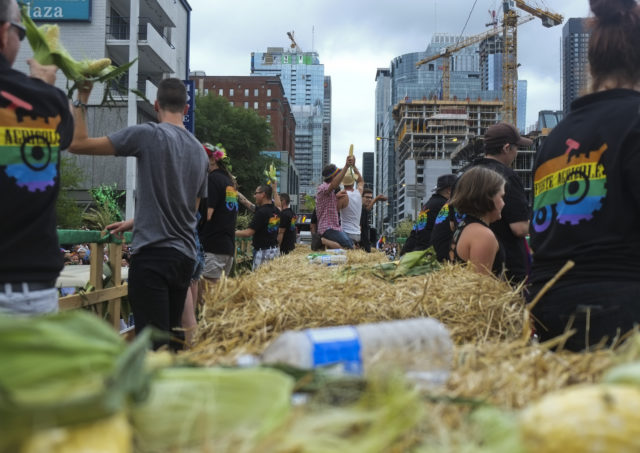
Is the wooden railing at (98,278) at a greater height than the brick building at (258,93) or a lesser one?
lesser

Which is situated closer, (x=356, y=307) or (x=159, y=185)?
(x=356, y=307)

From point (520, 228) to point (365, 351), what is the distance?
10.1ft

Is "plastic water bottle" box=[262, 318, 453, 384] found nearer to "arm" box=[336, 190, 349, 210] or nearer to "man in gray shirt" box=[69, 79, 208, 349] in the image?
"man in gray shirt" box=[69, 79, 208, 349]

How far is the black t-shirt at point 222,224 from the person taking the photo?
6.39 m

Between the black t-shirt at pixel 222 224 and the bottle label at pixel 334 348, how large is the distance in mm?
5020

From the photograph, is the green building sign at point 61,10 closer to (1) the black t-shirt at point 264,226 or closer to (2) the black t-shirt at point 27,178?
(1) the black t-shirt at point 264,226

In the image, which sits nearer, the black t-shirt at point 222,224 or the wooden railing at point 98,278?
the wooden railing at point 98,278

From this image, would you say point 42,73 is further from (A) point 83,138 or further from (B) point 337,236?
(B) point 337,236

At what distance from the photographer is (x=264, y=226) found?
376 inches

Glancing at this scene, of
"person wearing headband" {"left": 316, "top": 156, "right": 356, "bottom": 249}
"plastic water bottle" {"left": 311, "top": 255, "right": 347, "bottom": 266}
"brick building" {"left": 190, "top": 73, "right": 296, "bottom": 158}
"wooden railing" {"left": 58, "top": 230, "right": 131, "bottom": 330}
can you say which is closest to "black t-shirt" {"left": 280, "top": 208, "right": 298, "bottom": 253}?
"person wearing headband" {"left": 316, "top": 156, "right": 356, "bottom": 249}

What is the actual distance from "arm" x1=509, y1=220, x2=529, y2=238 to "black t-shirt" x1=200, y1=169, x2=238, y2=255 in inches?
136

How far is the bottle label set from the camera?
1.43 meters

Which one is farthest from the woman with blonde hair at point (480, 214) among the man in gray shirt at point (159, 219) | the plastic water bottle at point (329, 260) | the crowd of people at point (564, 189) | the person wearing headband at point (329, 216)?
the person wearing headband at point (329, 216)

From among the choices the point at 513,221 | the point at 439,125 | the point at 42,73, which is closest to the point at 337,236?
the point at 513,221
